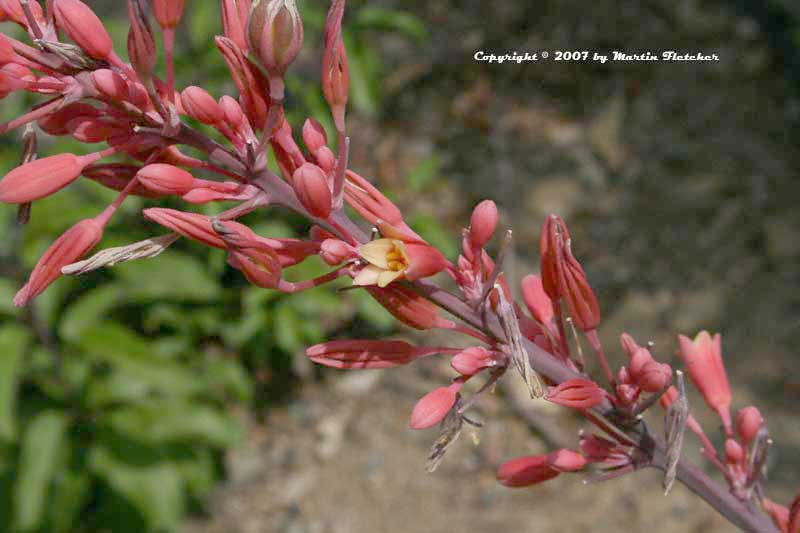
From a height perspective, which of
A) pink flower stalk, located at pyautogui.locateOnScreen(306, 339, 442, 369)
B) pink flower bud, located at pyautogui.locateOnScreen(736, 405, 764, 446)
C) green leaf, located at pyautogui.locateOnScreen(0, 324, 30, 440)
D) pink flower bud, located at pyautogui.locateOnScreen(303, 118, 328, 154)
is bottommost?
green leaf, located at pyautogui.locateOnScreen(0, 324, 30, 440)

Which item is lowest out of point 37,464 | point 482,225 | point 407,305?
point 37,464

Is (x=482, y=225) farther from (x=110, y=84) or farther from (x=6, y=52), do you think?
(x=6, y=52)

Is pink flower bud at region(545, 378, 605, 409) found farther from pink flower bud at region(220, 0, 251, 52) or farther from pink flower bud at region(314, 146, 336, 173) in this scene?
pink flower bud at region(220, 0, 251, 52)

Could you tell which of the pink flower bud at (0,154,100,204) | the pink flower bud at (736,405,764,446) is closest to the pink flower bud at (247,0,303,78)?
the pink flower bud at (0,154,100,204)

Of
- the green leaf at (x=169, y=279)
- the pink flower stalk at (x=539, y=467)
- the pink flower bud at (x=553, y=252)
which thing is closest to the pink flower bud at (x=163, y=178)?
the pink flower bud at (x=553, y=252)

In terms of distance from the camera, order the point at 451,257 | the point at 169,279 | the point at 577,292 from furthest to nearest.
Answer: the point at 451,257 → the point at 169,279 → the point at 577,292

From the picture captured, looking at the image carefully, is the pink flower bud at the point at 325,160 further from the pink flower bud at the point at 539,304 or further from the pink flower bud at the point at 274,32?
the pink flower bud at the point at 539,304

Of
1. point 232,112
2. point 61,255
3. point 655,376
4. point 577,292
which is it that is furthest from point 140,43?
point 655,376
